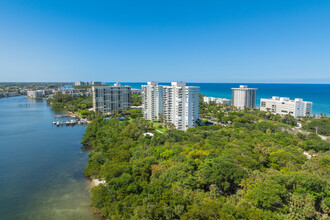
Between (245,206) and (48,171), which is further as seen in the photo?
(48,171)

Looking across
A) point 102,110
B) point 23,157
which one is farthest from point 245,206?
point 102,110

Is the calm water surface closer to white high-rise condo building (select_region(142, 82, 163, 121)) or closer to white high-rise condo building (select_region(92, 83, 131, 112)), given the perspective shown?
white high-rise condo building (select_region(142, 82, 163, 121))

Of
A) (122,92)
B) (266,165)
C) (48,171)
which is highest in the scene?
(122,92)

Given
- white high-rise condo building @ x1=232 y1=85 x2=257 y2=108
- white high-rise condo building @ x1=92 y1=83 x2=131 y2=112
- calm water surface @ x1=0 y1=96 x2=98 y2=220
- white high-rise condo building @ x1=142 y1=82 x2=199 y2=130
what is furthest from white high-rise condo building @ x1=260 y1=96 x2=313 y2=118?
calm water surface @ x1=0 y1=96 x2=98 y2=220

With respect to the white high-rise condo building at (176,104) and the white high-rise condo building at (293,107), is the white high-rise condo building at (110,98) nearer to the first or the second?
the white high-rise condo building at (176,104)

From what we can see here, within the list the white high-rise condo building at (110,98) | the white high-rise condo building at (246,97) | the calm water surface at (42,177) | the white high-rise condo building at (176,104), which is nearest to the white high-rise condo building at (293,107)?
the white high-rise condo building at (246,97)

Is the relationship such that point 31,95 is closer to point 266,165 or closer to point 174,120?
point 174,120
